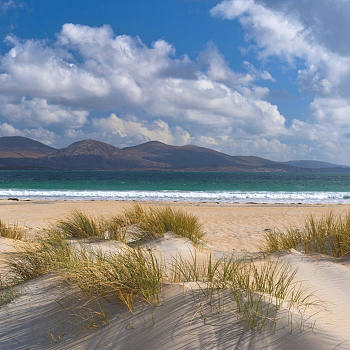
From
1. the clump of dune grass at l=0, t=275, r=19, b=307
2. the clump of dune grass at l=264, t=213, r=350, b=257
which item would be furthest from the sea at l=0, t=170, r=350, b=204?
the clump of dune grass at l=0, t=275, r=19, b=307

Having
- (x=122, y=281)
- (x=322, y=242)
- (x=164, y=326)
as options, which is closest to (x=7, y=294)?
(x=122, y=281)

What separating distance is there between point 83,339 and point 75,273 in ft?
2.61

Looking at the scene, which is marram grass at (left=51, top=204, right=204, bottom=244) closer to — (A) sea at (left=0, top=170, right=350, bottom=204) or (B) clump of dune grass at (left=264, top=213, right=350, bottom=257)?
(B) clump of dune grass at (left=264, top=213, right=350, bottom=257)

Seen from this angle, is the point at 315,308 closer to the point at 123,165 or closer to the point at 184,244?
the point at 184,244

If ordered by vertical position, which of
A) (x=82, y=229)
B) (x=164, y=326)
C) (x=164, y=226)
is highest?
(x=164, y=226)

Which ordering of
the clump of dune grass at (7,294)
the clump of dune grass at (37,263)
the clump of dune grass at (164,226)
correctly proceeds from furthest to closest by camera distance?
the clump of dune grass at (164,226), the clump of dune grass at (37,263), the clump of dune grass at (7,294)

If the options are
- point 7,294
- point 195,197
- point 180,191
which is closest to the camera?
point 7,294

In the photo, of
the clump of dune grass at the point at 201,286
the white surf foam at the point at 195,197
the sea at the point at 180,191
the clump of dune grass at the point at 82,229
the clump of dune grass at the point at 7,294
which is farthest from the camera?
the sea at the point at 180,191

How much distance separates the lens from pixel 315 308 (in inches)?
121

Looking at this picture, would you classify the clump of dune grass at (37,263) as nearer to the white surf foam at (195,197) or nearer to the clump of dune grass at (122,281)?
the clump of dune grass at (122,281)

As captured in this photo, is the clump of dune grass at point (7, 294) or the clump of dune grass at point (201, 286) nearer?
the clump of dune grass at point (201, 286)

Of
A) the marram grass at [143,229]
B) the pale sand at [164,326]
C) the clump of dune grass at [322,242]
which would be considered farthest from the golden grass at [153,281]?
the marram grass at [143,229]

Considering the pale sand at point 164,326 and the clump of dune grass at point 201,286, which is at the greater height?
the clump of dune grass at point 201,286

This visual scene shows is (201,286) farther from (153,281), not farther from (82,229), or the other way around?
(82,229)
